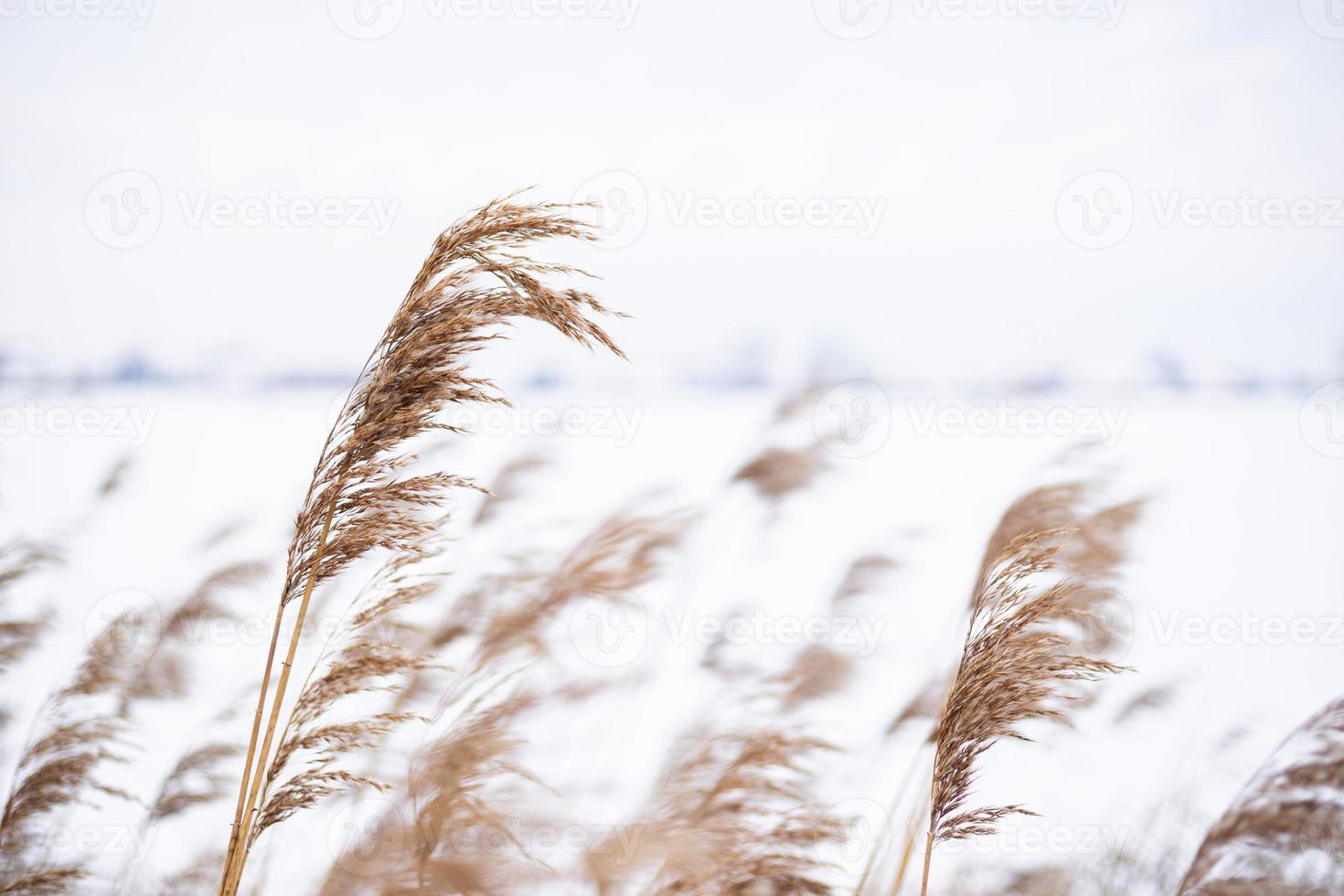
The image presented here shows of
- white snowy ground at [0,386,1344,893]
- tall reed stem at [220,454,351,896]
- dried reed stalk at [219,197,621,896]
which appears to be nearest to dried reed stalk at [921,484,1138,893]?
white snowy ground at [0,386,1344,893]

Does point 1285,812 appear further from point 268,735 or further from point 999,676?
point 268,735


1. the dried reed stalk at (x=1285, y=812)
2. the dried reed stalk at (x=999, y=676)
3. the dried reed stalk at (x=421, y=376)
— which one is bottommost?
the dried reed stalk at (x=1285, y=812)

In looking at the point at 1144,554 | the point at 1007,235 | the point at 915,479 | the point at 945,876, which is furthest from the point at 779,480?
the point at 1007,235

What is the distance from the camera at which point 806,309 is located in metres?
7.74

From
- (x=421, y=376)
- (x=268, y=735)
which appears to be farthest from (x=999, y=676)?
(x=268, y=735)

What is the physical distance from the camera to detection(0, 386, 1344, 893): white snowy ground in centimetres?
286

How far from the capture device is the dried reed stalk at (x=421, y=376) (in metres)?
1.54

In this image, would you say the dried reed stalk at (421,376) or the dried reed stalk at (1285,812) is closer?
the dried reed stalk at (421,376)

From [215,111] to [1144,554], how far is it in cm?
773

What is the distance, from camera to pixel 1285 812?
90.4 inches

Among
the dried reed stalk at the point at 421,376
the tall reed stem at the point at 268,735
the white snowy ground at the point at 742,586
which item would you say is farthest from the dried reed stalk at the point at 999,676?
the tall reed stem at the point at 268,735

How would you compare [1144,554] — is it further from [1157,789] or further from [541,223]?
[541,223]

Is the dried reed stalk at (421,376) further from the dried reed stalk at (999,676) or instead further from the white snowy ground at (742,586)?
the dried reed stalk at (999,676)

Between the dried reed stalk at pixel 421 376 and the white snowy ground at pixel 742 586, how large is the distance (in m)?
0.56
